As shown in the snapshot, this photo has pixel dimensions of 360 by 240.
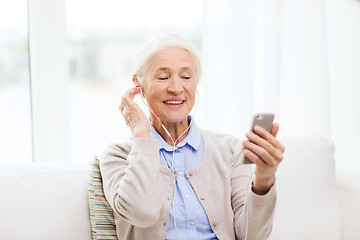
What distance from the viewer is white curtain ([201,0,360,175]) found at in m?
2.34

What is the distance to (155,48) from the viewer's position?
1642mm

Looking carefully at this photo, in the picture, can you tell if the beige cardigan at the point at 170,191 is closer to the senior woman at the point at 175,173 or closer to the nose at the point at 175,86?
the senior woman at the point at 175,173

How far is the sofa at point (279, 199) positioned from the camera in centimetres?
162

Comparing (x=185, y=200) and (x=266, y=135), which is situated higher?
(x=266, y=135)

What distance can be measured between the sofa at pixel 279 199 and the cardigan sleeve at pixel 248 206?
306 millimetres
